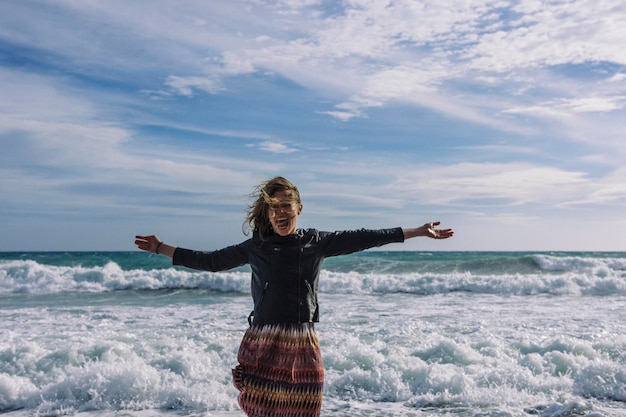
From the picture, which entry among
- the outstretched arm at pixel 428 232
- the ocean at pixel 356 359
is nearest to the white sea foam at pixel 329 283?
the ocean at pixel 356 359

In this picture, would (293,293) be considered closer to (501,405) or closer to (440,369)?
(501,405)

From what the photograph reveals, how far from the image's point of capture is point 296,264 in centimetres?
257

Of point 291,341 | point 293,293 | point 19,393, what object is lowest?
point 19,393

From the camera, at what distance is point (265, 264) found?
2.60 m

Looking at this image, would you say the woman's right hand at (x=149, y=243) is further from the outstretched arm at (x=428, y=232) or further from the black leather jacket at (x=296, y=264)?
the outstretched arm at (x=428, y=232)

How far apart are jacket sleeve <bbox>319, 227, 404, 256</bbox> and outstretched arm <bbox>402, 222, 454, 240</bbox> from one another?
37mm

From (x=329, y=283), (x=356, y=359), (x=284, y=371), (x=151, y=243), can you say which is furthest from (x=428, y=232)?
(x=329, y=283)

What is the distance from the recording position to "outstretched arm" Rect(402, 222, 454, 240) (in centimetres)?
260

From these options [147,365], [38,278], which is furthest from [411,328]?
[38,278]

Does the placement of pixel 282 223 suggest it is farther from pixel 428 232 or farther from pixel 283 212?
pixel 428 232

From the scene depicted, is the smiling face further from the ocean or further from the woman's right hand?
the ocean

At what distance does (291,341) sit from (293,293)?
0.66 feet

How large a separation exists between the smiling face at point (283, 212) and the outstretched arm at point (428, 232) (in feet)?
1.55

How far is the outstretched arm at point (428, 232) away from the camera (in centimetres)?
260
